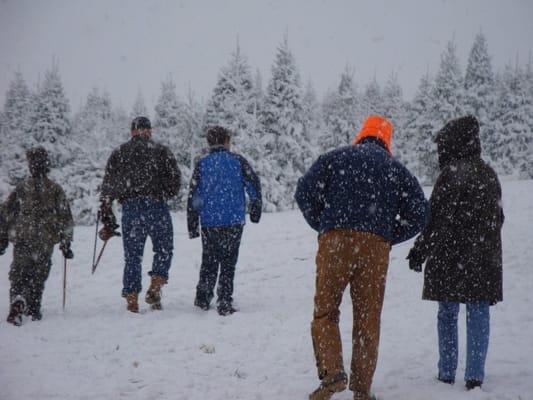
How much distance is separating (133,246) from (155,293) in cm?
78

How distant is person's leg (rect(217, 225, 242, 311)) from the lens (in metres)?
6.74

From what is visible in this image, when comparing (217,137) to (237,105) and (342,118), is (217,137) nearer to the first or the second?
(237,105)

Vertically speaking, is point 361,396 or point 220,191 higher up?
point 220,191

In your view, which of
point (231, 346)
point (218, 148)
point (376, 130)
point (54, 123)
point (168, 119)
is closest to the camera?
point (376, 130)

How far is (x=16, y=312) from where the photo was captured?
6.13m

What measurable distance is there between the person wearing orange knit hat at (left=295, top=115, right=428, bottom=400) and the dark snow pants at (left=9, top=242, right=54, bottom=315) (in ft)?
14.9

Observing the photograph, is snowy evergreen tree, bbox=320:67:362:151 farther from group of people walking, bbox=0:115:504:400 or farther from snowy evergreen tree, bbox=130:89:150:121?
group of people walking, bbox=0:115:504:400

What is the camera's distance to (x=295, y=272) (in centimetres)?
1005

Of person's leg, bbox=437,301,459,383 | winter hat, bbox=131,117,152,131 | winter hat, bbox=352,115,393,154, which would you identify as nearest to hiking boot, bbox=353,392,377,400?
person's leg, bbox=437,301,459,383

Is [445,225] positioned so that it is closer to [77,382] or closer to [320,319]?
[320,319]

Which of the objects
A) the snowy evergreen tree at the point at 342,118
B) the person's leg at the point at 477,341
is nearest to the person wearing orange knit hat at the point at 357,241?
the person's leg at the point at 477,341

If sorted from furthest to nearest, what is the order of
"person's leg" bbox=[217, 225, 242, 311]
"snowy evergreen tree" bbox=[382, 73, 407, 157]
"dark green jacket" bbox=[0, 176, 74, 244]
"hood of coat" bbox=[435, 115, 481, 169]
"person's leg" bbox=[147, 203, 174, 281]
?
"snowy evergreen tree" bbox=[382, 73, 407, 157] → "person's leg" bbox=[147, 203, 174, 281] → "person's leg" bbox=[217, 225, 242, 311] → "dark green jacket" bbox=[0, 176, 74, 244] → "hood of coat" bbox=[435, 115, 481, 169]

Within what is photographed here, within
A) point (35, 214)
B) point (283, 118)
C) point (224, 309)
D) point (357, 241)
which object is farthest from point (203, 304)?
point (283, 118)

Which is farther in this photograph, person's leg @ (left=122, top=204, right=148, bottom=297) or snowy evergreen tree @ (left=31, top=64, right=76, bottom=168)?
snowy evergreen tree @ (left=31, top=64, right=76, bottom=168)
